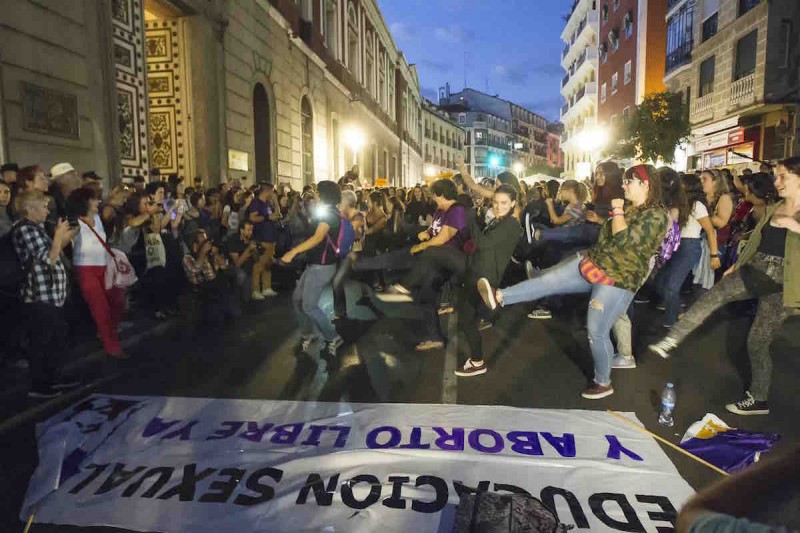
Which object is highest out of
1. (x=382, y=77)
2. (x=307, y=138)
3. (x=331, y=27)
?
(x=382, y=77)

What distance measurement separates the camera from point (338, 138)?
27.9 meters

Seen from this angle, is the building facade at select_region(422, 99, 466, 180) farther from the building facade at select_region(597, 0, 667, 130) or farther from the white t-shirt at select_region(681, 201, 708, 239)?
the white t-shirt at select_region(681, 201, 708, 239)

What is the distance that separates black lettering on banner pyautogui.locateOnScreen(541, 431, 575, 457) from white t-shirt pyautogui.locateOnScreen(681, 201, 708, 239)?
3.99 metres

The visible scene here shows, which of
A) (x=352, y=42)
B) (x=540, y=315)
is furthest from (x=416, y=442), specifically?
(x=352, y=42)

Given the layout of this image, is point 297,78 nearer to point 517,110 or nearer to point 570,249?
point 570,249

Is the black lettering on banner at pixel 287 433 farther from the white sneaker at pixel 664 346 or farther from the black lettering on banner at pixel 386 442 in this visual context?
the white sneaker at pixel 664 346

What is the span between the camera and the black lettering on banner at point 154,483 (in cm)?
321

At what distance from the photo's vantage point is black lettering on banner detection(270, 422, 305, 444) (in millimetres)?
3897

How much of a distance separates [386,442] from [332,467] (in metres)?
0.48

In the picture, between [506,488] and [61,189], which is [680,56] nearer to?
[61,189]

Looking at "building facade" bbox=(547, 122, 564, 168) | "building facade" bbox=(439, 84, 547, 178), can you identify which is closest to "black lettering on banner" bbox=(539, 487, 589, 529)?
"building facade" bbox=(439, 84, 547, 178)

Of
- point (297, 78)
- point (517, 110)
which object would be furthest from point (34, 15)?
point (517, 110)

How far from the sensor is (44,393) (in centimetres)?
491

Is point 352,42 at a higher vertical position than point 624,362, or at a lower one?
higher
